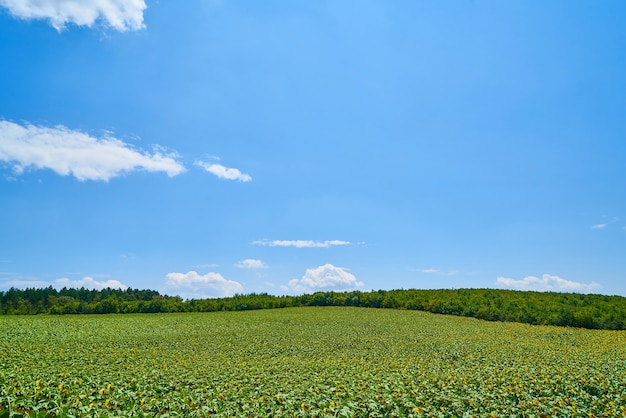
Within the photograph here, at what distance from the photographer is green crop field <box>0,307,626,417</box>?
33.9 feet

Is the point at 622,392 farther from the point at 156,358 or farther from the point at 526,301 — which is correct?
the point at 526,301

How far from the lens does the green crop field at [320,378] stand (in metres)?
10.3

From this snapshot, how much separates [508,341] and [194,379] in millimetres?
20982

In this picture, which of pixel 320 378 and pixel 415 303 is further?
pixel 415 303

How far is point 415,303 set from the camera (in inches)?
2211

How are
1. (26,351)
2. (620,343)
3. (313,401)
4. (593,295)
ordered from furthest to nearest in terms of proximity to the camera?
(593,295) < (620,343) < (26,351) < (313,401)

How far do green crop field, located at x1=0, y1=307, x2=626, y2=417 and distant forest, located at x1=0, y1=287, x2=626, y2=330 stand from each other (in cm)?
1338

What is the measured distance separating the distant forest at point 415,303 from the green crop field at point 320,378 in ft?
43.9

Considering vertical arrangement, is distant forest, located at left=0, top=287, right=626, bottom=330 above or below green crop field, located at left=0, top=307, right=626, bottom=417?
above

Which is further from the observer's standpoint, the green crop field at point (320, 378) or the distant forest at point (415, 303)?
the distant forest at point (415, 303)

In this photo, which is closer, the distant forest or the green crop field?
the green crop field

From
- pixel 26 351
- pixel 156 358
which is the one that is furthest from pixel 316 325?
pixel 26 351

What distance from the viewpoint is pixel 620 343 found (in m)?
24.8

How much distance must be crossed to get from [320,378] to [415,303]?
4550 cm
